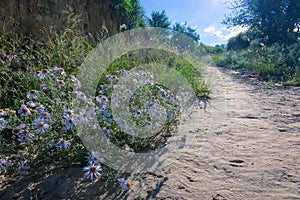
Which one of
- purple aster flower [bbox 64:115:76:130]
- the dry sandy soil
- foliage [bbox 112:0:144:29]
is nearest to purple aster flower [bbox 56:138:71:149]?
purple aster flower [bbox 64:115:76:130]

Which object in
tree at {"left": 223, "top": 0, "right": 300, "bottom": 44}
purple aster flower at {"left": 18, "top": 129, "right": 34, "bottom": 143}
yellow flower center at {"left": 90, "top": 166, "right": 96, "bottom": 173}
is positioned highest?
tree at {"left": 223, "top": 0, "right": 300, "bottom": 44}

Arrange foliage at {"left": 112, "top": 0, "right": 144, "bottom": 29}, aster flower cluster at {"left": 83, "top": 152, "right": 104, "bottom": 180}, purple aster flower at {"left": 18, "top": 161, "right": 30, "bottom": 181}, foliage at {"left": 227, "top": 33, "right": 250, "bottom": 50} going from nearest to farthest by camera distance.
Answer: aster flower cluster at {"left": 83, "top": 152, "right": 104, "bottom": 180}, purple aster flower at {"left": 18, "top": 161, "right": 30, "bottom": 181}, foliage at {"left": 112, "top": 0, "right": 144, "bottom": 29}, foliage at {"left": 227, "top": 33, "right": 250, "bottom": 50}

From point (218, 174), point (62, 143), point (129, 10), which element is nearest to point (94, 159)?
point (62, 143)

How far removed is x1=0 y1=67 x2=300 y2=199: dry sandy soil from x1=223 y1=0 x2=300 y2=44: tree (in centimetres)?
888

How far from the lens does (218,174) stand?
4.60ft

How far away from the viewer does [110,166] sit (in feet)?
4.43

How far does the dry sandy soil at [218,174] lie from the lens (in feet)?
4.05

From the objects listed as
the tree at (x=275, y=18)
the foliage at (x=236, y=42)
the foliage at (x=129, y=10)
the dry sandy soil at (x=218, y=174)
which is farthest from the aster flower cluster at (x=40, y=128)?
the foliage at (x=236, y=42)

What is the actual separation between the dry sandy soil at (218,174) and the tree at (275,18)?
8.88 metres

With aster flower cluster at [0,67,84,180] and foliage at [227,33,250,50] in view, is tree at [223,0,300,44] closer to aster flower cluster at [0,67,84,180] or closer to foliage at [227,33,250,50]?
foliage at [227,33,250,50]

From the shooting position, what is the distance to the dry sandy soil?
1233 mm

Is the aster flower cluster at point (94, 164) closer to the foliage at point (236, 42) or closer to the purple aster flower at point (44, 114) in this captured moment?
the purple aster flower at point (44, 114)

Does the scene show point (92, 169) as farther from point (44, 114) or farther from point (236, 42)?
point (236, 42)

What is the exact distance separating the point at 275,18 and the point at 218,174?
10750mm
